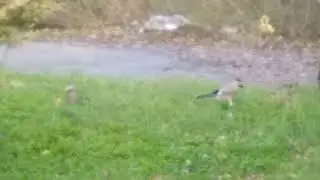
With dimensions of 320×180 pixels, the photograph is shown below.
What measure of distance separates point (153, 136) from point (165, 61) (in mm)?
5106

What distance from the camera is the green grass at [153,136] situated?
6840 mm

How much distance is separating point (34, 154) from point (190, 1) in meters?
9.05

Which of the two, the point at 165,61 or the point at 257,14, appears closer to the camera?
the point at 165,61

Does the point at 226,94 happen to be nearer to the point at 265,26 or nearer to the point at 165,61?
the point at 165,61

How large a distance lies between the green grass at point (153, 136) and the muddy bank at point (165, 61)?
6.19 feet

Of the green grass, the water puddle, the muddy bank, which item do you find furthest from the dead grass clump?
the green grass

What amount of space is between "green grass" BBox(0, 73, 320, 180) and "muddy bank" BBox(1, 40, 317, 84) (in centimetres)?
189

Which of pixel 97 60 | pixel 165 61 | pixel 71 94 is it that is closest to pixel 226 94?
pixel 71 94

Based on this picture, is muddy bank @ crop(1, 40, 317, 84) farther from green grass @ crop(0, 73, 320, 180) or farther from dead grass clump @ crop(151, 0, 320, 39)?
green grass @ crop(0, 73, 320, 180)

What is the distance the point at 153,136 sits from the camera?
298 inches

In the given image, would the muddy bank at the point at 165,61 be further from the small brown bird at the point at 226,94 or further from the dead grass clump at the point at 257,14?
the small brown bird at the point at 226,94

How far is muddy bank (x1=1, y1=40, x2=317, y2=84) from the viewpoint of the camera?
1150 centimetres

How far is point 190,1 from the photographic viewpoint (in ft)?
51.9

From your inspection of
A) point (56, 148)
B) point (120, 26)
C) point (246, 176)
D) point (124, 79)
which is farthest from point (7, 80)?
point (120, 26)
